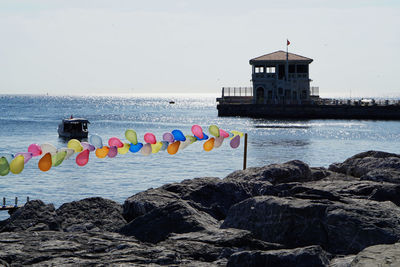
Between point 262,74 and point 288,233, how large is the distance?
67156 millimetres

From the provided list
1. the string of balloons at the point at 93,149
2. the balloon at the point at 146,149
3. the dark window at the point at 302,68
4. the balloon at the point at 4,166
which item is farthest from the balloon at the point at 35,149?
the dark window at the point at 302,68

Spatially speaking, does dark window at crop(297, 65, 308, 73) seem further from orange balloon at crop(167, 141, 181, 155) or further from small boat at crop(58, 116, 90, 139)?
orange balloon at crop(167, 141, 181, 155)

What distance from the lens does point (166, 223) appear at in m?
7.52

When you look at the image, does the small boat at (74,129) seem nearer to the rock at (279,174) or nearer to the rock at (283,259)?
the rock at (279,174)

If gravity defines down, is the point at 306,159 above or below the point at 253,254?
below

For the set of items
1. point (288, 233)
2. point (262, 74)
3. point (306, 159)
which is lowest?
point (306, 159)

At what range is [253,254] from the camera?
Result: 566 centimetres

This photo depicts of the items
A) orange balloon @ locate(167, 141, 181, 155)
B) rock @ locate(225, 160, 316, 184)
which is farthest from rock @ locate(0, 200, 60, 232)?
rock @ locate(225, 160, 316, 184)

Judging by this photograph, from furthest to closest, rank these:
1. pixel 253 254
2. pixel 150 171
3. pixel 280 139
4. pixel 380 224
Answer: pixel 280 139
pixel 150 171
pixel 380 224
pixel 253 254

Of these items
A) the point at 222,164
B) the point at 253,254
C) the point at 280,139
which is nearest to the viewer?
the point at 253,254

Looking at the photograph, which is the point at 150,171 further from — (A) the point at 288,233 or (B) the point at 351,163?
(A) the point at 288,233

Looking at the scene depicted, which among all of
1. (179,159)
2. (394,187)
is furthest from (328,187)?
(179,159)

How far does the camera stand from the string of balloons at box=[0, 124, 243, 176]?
25.7 ft

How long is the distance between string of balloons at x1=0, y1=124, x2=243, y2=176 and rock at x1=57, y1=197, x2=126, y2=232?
3.07 feet
